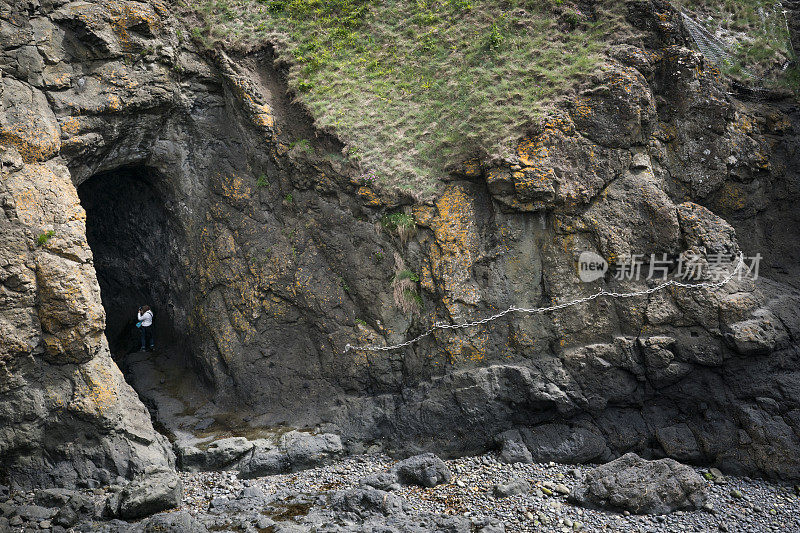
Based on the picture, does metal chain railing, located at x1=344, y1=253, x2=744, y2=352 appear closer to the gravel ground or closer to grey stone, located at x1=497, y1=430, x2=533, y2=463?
grey stone, located at x1=497, y1=430, x2=533, y2=463

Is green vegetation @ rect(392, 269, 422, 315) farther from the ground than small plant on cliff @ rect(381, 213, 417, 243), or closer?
closer

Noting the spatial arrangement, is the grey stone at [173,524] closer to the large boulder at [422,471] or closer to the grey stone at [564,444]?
the large boulder at [422,471]

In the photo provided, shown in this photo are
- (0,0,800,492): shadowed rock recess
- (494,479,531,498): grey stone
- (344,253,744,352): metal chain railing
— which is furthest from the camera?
(344,253,744,352): metal chain railing

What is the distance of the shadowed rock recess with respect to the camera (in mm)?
12453

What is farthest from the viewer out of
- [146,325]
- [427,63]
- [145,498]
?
[146,325]

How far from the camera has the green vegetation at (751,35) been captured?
16.8 m

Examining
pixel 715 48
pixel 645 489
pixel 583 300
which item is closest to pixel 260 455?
pixel 645 489

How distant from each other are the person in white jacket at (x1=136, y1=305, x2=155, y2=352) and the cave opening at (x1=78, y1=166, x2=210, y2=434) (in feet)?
0.59

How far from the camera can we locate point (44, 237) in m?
12.1

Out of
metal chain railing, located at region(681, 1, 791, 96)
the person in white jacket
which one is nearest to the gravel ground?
the person in white jacket

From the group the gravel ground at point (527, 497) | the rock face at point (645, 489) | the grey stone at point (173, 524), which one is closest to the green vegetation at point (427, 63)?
the gravel ground at point (527, 497)

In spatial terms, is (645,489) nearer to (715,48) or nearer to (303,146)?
(303,146)

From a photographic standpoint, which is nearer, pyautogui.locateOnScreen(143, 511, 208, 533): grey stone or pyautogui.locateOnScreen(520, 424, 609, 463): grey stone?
pyautogui.locateOnScreen(143, 511, 208, 533): grey stone

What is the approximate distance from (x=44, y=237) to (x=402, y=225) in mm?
7267
